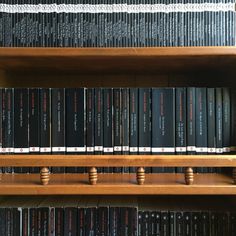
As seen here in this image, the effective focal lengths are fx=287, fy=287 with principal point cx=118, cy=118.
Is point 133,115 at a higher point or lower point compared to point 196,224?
higher

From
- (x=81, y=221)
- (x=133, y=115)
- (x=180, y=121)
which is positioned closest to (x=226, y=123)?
(x=180, y=121)

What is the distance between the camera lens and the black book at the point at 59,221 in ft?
2.54

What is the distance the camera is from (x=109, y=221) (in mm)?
776

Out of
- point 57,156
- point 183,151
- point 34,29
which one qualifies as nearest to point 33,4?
point 34,29

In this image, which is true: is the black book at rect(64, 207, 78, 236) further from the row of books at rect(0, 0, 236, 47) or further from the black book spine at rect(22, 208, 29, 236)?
the row of books at rect(0, 0, 236, 47)

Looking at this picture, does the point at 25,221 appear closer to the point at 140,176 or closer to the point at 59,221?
the point at 59,221

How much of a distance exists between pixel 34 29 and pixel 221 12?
18.9 inches

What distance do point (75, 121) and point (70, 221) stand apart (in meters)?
0.27

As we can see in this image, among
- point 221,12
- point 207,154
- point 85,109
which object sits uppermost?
point 221,12

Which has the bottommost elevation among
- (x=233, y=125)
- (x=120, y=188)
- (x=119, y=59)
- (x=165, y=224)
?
(x=165, y=224)

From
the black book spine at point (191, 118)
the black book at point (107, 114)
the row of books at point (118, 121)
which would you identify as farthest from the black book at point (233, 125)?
the black book at point (107, 114)

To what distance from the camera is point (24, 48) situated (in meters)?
0.70

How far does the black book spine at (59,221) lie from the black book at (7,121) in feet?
0.68

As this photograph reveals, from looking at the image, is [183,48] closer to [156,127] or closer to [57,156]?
[156,127]
